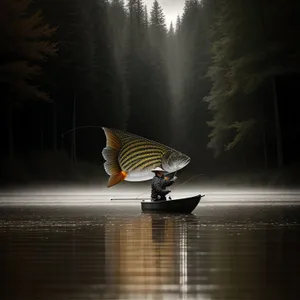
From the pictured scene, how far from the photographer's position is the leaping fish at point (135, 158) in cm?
2272

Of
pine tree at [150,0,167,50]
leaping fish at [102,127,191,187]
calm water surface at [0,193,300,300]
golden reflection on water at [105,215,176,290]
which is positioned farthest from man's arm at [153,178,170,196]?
pine tree at [150,0,167,50]

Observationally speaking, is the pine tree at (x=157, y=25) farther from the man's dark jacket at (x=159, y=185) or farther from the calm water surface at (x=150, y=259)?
the calm water surface at (x=150, y=259)

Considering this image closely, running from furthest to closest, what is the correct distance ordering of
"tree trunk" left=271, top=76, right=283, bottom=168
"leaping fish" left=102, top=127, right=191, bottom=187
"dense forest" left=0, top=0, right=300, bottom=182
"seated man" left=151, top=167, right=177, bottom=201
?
"dense forest" left=0, top=0, right=300, bottom=182 → "tree trunk" left=271, top=76, right=283, bottom=168 → "leaping fish" left=102, top=127, right=191, bottom=187 → "seated man" left=151, top=167, right=177, bottom=201

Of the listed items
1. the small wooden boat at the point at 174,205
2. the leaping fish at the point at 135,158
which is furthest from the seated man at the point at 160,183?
the leaping fish at the point at 135,158

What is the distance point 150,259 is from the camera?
852 cm

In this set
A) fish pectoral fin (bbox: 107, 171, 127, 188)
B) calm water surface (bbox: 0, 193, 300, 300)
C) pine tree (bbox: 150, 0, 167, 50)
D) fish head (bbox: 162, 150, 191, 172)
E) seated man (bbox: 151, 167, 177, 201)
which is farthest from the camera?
pine tree (bbox: 150, 0, 167, 50)

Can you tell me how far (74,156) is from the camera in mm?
47656

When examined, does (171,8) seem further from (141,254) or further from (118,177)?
(141,254)

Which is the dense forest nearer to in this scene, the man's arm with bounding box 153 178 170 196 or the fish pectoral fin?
the fish pectoral fin

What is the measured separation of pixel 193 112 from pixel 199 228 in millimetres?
60796

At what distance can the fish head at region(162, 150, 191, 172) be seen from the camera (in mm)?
22266

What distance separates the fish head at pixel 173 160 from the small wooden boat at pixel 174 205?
3.36 metres

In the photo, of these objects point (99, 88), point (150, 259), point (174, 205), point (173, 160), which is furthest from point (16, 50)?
point (150, 259)

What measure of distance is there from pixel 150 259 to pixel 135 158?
1443 cm
